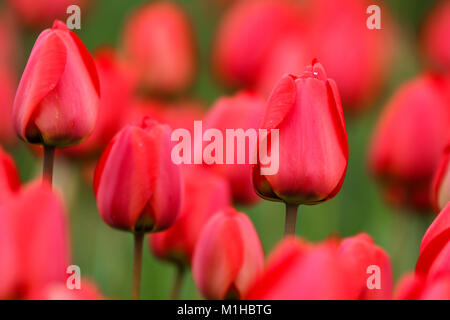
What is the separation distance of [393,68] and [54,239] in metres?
1.73

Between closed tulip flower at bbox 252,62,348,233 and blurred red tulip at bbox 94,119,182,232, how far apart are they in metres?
0.06

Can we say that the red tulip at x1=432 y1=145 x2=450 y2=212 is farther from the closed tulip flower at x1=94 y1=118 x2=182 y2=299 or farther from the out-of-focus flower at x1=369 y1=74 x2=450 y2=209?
the out-of-focus flower at x1=369 y1=74 x2=450 y2=209

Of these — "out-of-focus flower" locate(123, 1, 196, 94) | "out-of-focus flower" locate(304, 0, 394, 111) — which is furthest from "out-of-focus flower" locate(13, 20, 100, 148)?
"out-of-focus flower" locate(123, 1, 196, 94)

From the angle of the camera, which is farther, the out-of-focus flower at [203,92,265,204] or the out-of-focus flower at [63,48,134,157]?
the out-of-focus flower at [63,48,134,157]

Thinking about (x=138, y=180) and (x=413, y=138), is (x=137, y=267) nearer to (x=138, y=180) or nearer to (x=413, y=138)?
(x=138, y=180)

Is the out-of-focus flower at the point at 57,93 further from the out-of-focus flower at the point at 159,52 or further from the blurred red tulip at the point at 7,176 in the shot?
the out-of-focus flower at the point at 159,52

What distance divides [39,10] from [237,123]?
1.01 metres

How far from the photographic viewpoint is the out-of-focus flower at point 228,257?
2.03 ft

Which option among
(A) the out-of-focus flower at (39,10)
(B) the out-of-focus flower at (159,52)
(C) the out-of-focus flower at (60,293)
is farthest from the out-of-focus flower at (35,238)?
(A) the out-of-focus flower at (39,10)

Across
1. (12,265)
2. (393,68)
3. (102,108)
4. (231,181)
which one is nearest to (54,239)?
(12,265)

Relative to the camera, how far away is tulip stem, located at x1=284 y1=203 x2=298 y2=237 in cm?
61

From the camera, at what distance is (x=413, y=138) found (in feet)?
3.53

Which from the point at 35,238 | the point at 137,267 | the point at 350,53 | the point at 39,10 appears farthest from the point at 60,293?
the point at 39,10
